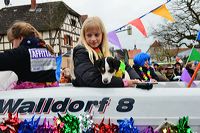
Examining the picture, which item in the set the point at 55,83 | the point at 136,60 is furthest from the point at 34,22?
the point at 55,83

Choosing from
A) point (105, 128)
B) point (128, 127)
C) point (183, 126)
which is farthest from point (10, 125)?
point (183, 126)

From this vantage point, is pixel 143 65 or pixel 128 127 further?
pixel 143 65

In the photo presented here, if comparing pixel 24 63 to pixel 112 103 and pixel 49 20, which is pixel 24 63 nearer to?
pixel 112 103

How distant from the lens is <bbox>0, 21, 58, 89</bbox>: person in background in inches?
138

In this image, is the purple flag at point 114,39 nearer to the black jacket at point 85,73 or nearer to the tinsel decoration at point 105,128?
the black jacket at point 85,73

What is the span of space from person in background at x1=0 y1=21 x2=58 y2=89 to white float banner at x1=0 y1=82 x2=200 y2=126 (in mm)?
418

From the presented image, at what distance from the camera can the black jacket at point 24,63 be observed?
3.47 meters

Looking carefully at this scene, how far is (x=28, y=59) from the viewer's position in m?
3.58

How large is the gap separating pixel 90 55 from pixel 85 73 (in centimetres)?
22

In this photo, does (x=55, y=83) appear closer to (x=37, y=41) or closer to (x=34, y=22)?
(x=37, y=41)

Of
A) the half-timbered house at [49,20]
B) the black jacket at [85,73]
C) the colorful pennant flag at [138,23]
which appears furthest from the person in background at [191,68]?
the half-timbered house at [49,20]

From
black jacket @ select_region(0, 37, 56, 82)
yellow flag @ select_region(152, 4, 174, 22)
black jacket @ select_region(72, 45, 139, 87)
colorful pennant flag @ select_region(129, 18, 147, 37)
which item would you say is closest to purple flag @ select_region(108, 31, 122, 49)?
colorful pennant flag @ select_region(129, 18, 147, 37)

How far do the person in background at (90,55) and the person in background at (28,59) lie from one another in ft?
1.16

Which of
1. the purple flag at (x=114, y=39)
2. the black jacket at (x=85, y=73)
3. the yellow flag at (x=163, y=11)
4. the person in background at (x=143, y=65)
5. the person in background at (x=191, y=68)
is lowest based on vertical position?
the person in background at (x=191, y=68)
